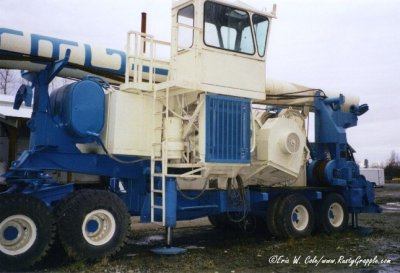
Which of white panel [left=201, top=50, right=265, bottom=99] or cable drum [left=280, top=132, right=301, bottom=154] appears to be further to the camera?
cable drum [left=280, top=132, right=301, bottom=154]

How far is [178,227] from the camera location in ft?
44.5

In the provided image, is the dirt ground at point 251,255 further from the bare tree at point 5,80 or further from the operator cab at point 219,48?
the bare tree at point 5,80

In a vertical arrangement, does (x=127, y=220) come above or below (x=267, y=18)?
below

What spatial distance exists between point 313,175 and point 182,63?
480 centimetres

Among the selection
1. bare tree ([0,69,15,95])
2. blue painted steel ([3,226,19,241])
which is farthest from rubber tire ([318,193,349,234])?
bare tree ([0,69,15,95])

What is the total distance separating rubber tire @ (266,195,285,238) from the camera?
10547 mm

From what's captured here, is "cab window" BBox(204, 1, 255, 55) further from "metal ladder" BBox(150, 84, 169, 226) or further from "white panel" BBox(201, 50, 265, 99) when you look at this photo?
"metal ladder" BBox(150, 84, 169, 226)

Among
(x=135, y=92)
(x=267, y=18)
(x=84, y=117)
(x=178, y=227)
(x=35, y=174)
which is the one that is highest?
(x=267, y=18)

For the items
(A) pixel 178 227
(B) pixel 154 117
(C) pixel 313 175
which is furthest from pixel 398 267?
(A) pixel 178 227

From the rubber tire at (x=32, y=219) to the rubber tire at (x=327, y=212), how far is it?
21.8 ft

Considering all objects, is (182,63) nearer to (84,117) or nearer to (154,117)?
(154,117)

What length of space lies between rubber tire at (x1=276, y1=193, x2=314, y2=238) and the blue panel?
6.22ft

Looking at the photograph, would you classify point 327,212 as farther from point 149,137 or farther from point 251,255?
point 149,137

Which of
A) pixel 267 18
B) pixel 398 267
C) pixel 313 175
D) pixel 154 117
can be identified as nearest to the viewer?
pixel 398 267
